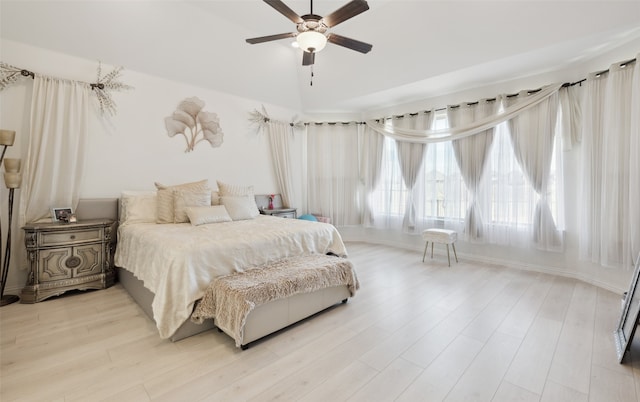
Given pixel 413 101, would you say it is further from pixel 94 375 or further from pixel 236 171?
pixel 94 375

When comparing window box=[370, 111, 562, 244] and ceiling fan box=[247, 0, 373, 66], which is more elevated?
ceiling fan box=[247, 0, 373, 66]

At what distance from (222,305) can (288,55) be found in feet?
14.1

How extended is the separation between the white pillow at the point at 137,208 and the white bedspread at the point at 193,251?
0.54ft

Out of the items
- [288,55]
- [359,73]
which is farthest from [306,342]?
[288,55]

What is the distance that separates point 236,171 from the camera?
4.86 meters

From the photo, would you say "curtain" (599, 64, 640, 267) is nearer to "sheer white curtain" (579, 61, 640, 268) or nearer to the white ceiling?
"sheer white curtain" (579, 61, 640, 268)

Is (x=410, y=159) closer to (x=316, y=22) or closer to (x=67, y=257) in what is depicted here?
(x=316, y=22)

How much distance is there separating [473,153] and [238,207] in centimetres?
367

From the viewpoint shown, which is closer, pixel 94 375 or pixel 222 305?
pixel 94 375

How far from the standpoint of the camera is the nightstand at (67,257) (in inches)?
109

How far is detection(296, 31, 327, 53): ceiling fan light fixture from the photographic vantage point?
8.14 ft

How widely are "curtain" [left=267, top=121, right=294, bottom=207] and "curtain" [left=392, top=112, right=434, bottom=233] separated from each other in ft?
7.11

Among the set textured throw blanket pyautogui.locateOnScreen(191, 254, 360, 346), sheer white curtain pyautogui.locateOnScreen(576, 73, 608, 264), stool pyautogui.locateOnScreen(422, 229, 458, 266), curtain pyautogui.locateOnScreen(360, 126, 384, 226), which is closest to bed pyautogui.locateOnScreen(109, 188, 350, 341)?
textured throw blanket pyautogui.locateOnScreen(191, 254, 360, 346)

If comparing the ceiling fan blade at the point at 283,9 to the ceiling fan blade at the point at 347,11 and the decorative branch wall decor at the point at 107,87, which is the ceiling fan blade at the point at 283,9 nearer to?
the ceiling fan blade at the point at 347,11
